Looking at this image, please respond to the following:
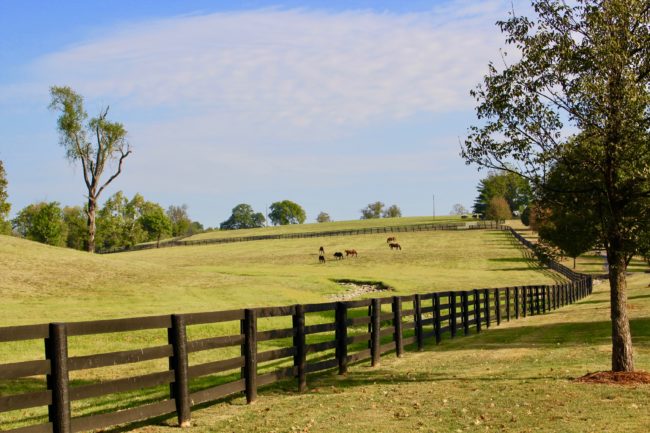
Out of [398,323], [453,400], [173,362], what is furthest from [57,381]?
[398,323]

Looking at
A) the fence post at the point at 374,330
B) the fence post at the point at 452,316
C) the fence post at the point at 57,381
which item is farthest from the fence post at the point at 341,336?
the fence post at the point at 452,316

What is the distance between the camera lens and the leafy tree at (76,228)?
420ft

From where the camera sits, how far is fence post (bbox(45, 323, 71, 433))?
8656 millimetres

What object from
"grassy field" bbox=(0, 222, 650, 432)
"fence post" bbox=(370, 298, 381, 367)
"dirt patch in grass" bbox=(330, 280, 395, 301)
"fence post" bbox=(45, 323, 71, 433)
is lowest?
"dirt patch in grass" bbox=(330, 280, 395, 301)

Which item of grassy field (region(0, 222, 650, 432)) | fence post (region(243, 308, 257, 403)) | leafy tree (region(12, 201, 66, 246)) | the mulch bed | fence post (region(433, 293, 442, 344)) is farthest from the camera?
leafy tree (region(12, 201, 66, 246))

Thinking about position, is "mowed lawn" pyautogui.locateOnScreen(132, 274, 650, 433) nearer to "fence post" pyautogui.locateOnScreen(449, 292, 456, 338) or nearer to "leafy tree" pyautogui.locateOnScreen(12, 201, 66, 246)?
"fence post" pyautogui.locateOnScreen(449, 292, 456, 338)

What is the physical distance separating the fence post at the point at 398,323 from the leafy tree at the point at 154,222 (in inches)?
5314

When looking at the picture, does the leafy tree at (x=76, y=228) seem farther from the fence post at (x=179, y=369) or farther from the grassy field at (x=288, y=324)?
the fence post at (x=179, y=369)

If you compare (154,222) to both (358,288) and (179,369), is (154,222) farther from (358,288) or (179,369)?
(179,369)

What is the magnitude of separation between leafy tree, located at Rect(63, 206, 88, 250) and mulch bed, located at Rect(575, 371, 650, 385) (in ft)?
389

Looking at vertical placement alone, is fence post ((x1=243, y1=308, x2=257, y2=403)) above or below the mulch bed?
above

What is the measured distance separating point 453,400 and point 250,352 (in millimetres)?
3422

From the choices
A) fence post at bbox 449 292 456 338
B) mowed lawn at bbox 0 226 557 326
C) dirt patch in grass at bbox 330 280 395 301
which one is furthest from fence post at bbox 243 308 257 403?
dirt patch in grass at bbox 330 280 395 301

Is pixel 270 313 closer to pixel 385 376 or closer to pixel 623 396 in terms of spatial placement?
pixel 385 376
